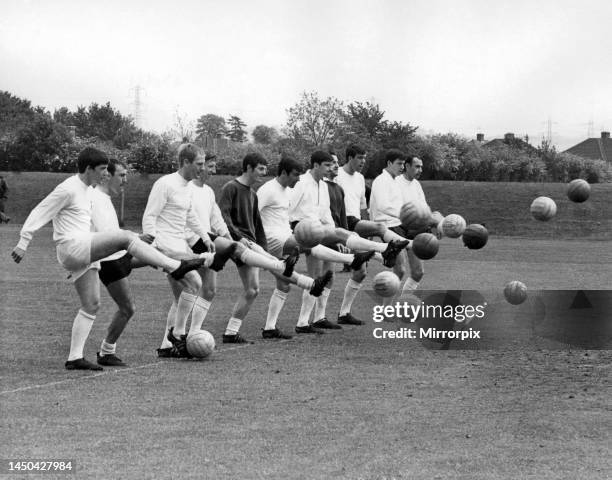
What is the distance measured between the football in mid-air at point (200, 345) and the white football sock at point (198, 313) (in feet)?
2.13

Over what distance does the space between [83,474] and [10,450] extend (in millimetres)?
809

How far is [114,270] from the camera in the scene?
10.9 metres

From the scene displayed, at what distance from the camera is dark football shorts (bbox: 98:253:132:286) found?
35.6 feet

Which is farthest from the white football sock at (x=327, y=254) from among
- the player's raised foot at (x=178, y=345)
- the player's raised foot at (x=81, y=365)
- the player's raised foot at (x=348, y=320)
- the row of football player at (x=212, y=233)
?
the player's raised foot at (x=81, y=365)

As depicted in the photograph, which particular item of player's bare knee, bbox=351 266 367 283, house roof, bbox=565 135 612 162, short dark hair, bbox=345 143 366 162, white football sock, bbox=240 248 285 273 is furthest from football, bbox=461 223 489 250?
house roof, bbox=565 135 612 162

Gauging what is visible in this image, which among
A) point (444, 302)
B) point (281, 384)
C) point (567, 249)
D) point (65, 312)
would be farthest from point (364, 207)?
point (567, 249)

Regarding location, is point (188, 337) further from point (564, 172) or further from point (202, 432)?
point (564, 172)

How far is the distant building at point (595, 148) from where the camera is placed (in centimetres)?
11050

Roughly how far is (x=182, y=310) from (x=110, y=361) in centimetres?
132

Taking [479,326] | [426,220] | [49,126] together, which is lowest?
[479,326]

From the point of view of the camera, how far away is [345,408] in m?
8.52

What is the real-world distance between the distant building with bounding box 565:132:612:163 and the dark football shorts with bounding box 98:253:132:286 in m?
104

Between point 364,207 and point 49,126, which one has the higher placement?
point 49,126

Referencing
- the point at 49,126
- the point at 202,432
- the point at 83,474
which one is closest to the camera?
the point at 83,474
